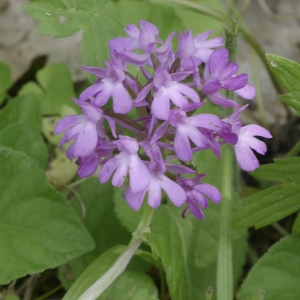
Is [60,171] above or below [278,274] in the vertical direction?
below

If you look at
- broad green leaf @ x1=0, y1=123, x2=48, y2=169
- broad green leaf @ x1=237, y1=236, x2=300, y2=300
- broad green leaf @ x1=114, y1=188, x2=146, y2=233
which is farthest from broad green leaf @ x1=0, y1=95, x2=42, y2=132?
broad green leaf @ x1=237, y1=236, x2=300, y2=300

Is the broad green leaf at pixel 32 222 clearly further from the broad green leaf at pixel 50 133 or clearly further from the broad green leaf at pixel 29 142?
the broad green leaf at pixel 50 133

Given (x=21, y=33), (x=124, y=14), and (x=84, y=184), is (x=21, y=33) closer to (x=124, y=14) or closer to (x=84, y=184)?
(x=124, y=14)

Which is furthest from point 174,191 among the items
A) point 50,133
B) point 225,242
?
point 50,133

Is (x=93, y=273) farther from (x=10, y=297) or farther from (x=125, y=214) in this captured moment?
→ (x=10, y=297)

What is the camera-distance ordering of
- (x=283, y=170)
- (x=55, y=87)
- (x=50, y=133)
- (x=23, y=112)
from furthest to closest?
1. (x=55, y=87)
2. (x=50, y=133)
3. (x=23, y=112)
4. (x=283, y=170)
